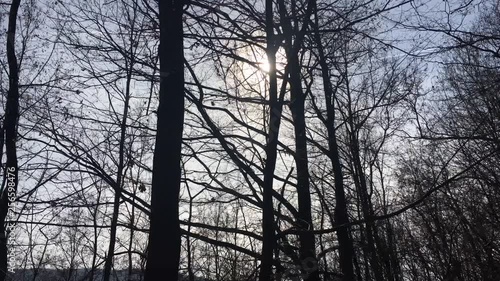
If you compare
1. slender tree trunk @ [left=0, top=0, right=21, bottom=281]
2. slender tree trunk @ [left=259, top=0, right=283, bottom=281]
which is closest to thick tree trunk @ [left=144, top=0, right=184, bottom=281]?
slender tree trunk @ [left=259, top=0, right=283, bottom=281]

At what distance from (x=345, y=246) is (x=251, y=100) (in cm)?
265

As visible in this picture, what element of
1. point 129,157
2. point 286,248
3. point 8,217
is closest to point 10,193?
point 8,217

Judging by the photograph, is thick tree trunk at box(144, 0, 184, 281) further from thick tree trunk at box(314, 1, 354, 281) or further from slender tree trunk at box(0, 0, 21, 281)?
slender tree trunk at box(0, 0, 21, 281)

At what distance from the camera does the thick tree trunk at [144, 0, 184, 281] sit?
114 inches

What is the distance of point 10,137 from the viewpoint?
280 inches

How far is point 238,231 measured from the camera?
15.2ft

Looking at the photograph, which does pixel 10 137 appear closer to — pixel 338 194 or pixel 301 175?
pixel 301 175

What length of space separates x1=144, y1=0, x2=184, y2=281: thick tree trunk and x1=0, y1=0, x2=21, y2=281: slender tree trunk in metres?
3.86

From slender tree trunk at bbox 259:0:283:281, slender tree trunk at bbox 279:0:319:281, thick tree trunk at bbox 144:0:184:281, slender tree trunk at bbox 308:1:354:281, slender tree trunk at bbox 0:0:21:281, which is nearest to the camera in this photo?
thick tree trunk at bbox 144:0:184:281

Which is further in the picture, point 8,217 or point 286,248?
point 8,217

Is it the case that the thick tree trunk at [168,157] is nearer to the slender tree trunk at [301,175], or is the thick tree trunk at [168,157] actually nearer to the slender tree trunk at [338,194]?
the slender tree trunk at [301,175]

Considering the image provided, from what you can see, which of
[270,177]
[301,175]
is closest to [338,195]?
[301,175]

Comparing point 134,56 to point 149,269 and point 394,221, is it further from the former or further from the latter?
point 394,221

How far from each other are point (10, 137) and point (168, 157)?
5491 mm
